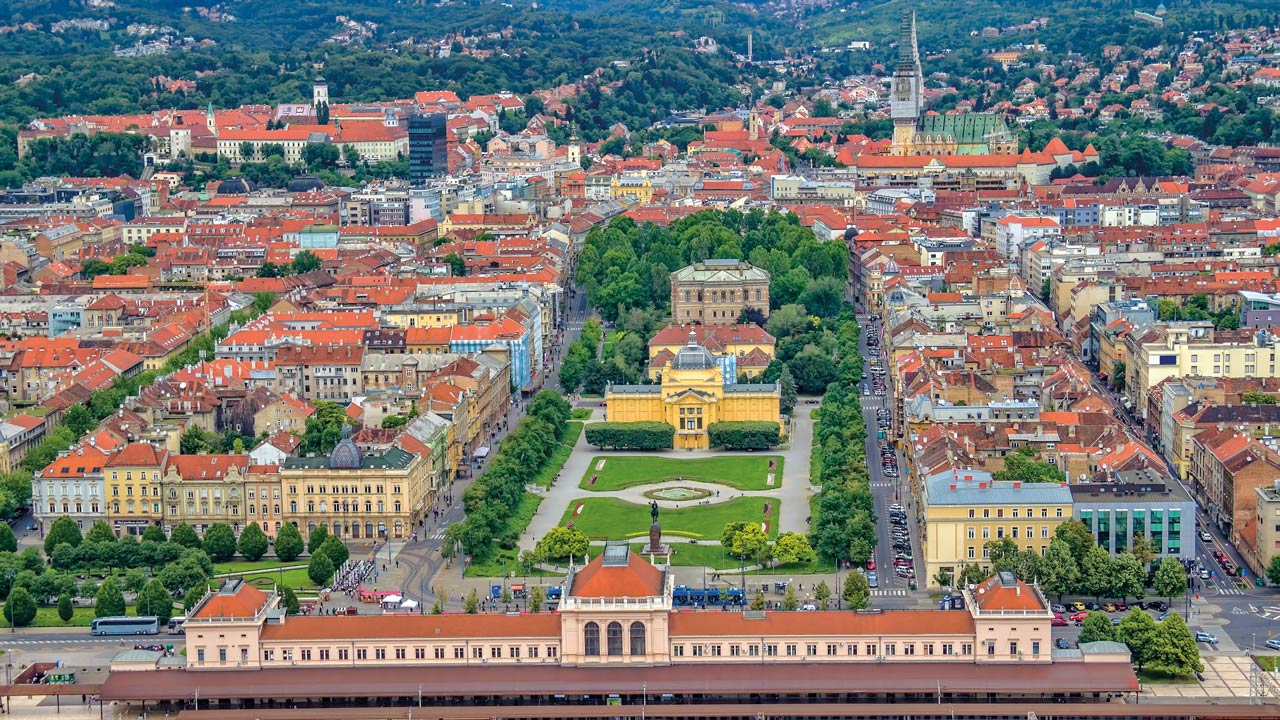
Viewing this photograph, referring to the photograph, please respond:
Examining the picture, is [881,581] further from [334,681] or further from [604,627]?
[334,681]

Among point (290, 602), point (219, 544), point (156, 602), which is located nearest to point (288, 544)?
point (219, 544)

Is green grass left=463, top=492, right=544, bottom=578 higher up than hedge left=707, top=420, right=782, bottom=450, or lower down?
lower down

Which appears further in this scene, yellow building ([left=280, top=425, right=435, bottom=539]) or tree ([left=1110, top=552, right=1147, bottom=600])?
yellow building ([left=280, top=425, right=435, bottom=539])

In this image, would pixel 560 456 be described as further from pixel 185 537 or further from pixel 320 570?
pixel 320 570

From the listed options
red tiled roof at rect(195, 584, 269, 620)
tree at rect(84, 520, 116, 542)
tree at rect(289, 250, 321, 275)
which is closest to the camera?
red tiled roof at rect(195, 584, 269, 620)

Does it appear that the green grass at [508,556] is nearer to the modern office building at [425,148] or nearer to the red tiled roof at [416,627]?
the red tiled roof at [416,627]

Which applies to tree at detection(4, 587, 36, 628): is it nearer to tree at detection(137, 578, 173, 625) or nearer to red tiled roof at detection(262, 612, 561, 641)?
tree at detection(137, 578, 173, 625)

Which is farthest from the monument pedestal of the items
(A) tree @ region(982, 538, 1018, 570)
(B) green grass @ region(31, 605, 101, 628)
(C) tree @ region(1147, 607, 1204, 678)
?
(C) tree @ region(1147, 607, 1204, 678)

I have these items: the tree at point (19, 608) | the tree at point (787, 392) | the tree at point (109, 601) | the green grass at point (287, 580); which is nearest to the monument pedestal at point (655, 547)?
the green grass at point (287, 580)

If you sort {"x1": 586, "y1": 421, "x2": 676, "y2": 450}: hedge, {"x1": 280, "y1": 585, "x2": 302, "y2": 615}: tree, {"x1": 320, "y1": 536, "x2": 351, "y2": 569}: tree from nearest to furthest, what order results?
1. {"x1": 280, "y1": 585, "x2": 302, "y2": 615}: tree
2. {"x1": 320, "y1": 536, "x2": 351, "y2": 569}: tree
3. {"x1": 586, "y1": 421, "x2": 676, "y2": 450}: hedge
